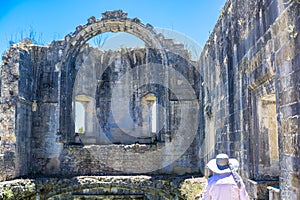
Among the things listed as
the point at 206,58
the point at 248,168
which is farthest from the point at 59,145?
the point at 248,168

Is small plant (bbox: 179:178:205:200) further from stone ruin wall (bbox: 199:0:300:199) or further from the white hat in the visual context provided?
the white hat

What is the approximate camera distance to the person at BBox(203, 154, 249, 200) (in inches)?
143

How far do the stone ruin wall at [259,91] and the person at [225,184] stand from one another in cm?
57

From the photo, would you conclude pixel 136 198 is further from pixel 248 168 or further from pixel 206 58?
pixel 248 168

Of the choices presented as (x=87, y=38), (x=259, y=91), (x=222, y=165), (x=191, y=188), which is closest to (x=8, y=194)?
(x=191, y=188)

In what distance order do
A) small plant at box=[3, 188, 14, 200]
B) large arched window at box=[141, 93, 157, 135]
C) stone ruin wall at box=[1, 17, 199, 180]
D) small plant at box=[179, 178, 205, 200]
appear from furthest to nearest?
large arched window at box=[141, 93, 157, 135] → stone ruin wall at box=[1, 17, 199, 180] → small plant at box=[3, 188, 14, 200] → small plant at box=[179, 178, 205, 200]

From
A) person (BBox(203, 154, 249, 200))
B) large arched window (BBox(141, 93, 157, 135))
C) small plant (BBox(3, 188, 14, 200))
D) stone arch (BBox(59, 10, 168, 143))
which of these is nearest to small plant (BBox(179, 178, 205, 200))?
stone arch (BBox(59, 10, 168, 143))

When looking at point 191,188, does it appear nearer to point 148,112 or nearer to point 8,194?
point 8,194

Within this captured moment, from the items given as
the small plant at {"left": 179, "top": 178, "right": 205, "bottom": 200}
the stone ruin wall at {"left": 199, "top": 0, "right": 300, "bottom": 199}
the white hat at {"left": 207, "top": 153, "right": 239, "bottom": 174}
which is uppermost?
the stone ruin wall at {"left": 199, "top": 0, "right": 300, "bottom": 199}

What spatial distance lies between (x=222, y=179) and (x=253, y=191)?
207 cm

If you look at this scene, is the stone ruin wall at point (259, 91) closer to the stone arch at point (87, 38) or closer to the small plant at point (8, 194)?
the stone arch at point (87, 38)

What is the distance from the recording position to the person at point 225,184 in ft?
11.9

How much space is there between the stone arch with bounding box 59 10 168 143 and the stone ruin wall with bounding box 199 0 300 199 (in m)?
3.56

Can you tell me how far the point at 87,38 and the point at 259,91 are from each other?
8.33 meters
